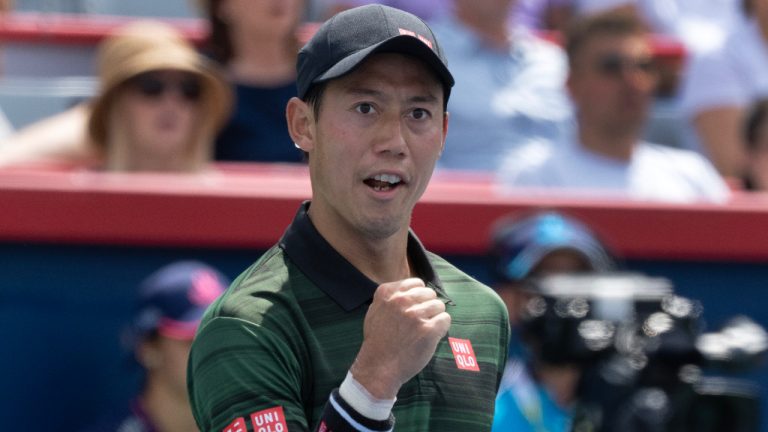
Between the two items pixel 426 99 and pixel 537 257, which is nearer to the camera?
pixel 426 99

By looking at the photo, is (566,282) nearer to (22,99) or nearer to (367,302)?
(367,302)

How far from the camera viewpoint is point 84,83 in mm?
5699

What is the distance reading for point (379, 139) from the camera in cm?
196

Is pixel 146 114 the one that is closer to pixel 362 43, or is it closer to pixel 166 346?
pixel 166 346

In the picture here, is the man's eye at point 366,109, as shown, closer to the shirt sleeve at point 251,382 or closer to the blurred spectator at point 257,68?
the shirt sleeve at point 251,382

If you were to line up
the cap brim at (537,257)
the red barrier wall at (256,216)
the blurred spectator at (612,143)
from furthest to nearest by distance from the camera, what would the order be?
the blurred spectator at (612,143)
the red barrier wall at (256,216)
the cap brim at (537,257)

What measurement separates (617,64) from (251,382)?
356 centimetres

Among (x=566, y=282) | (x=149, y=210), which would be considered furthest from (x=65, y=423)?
(x=566, y=282)

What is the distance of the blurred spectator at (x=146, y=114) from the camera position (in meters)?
4.75

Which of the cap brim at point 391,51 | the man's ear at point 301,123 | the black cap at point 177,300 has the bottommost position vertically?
the black cap at point 177,300

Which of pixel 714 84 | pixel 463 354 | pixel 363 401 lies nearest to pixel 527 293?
pixel 463 354

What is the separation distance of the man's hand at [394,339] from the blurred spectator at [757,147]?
12.2 ft

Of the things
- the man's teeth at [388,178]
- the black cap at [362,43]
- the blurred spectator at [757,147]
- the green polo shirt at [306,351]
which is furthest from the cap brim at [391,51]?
the blurred spectator at [757,147]

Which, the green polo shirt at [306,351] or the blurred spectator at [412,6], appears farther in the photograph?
the blurred spectator at [412,6]
